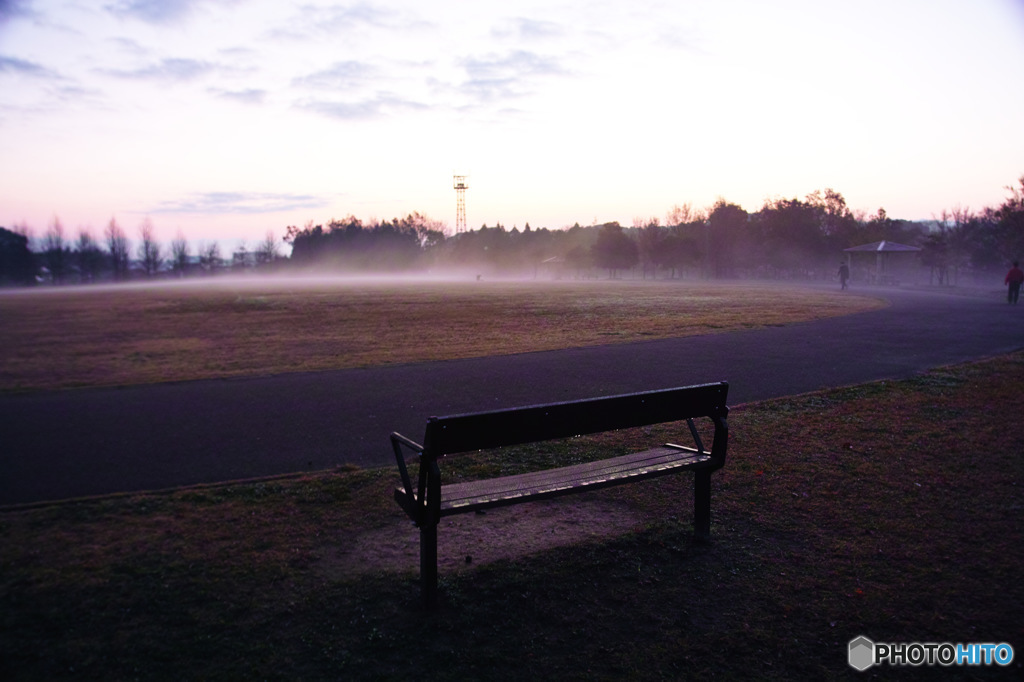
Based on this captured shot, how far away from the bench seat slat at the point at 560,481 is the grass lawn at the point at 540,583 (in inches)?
18.8

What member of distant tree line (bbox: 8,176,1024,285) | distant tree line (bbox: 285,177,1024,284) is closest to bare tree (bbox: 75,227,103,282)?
distant tree line (bbox: 8,176,1024,285)

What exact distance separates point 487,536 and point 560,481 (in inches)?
30.0

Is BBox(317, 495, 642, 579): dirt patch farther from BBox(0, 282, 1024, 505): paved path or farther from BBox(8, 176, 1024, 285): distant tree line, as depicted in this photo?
BBox(8, 176, 1024, 285): distant tree line

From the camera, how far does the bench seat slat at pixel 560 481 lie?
3775 millimetres

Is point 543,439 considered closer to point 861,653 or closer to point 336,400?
point 861,653

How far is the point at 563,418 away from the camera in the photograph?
13.1 ft

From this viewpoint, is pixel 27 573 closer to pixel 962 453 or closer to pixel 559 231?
pixel 962 453

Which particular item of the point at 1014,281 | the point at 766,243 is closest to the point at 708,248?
the point at 766,243

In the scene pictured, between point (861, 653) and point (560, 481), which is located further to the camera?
point (560, 481)

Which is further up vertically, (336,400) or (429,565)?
(429,565)

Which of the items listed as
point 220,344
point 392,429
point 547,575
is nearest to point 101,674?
point 547,575

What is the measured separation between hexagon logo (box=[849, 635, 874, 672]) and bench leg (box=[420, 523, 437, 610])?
2028 millimetres

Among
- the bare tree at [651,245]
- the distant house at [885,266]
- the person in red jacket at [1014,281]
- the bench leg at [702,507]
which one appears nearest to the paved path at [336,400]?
the bench leg at [702,507]

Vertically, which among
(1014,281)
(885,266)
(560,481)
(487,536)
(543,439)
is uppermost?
(885,266)
